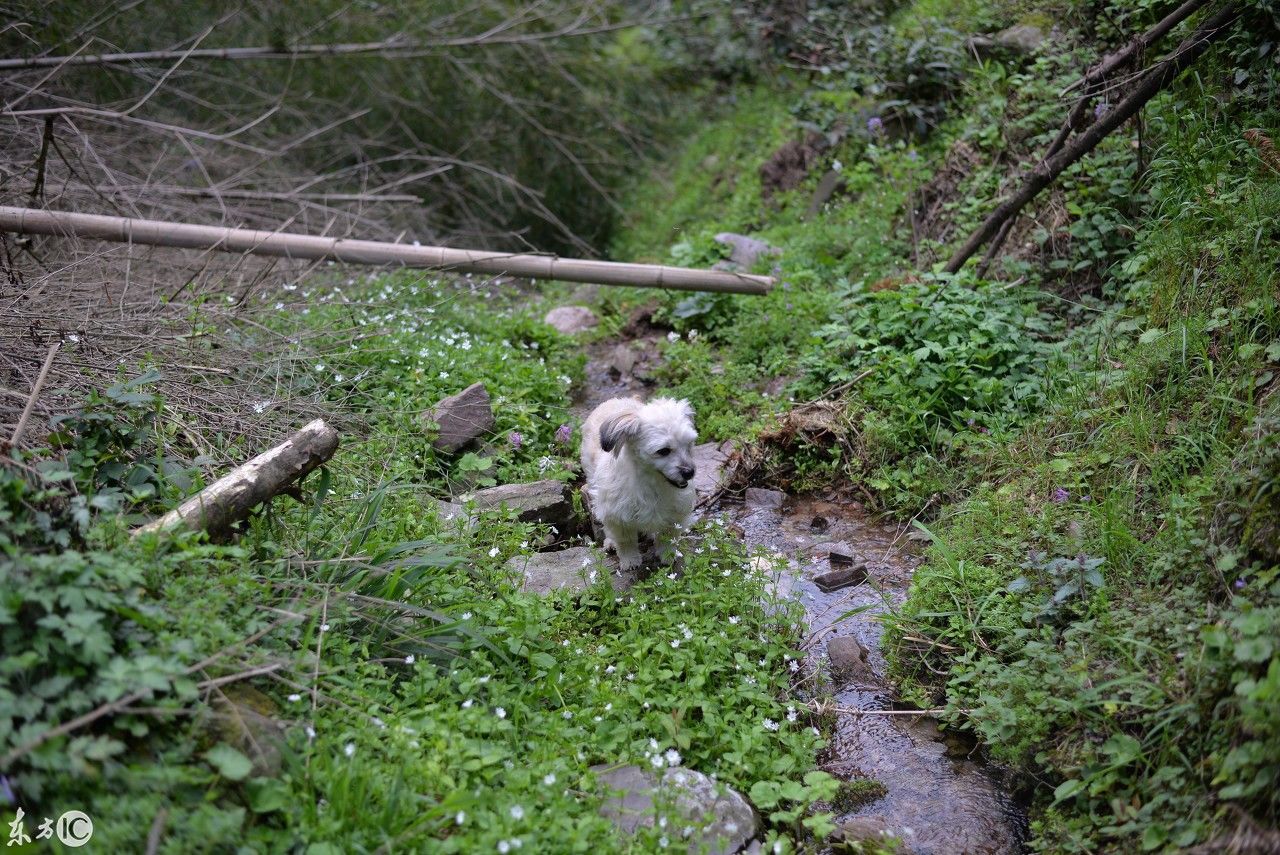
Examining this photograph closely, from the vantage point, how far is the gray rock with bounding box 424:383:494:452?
5.81m

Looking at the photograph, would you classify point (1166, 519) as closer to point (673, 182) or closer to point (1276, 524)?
point (1276, 524)

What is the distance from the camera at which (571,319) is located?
8.39 m

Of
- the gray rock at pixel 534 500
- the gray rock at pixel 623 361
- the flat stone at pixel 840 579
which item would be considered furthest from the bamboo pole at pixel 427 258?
the flat stone at pixel 840 579

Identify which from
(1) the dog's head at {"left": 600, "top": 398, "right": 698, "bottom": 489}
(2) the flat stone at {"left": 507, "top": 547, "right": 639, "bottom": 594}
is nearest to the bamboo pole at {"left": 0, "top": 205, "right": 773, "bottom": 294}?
(1) the dog's head at {"left": 600, "top": 398, "right": 698, "bottom": 489}

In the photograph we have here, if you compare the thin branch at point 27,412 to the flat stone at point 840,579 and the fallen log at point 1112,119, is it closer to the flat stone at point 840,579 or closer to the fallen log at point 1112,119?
the flat stone at point 840,579

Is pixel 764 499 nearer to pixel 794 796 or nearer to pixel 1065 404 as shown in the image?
pixel 1065 404

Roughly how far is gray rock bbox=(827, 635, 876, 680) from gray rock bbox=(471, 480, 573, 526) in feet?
5.47

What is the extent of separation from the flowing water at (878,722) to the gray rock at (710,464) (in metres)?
0.15

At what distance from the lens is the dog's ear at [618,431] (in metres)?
4.71

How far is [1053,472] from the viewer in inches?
188

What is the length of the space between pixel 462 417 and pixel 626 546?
152cm

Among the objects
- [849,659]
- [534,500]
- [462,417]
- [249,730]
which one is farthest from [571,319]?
[249,730]

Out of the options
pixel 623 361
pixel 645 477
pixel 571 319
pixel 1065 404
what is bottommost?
pixel 571 319

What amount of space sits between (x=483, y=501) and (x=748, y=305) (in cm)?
314
